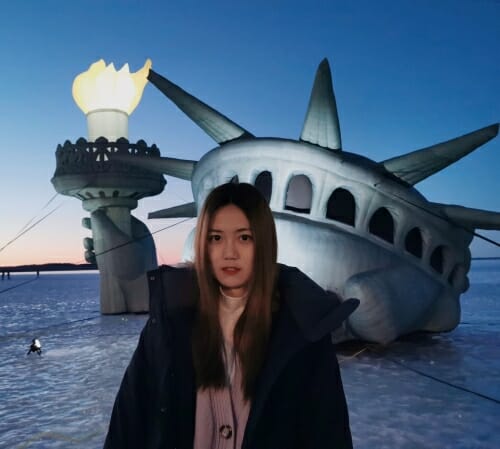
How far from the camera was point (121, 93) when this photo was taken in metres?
24.7

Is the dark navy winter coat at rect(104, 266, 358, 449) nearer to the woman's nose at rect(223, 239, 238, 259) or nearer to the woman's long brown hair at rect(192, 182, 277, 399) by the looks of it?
the woman's long brown hair at rect(192, 182, 277, 399)

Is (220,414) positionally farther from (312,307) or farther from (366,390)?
(366,390)

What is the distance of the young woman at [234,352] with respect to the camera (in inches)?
111

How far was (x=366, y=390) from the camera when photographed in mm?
9719

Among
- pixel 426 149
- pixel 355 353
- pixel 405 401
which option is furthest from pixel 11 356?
pixel 426 149

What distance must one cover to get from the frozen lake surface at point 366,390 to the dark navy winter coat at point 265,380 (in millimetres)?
4454

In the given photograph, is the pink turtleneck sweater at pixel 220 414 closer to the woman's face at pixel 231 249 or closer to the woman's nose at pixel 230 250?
the woman's face at pixel 231 249

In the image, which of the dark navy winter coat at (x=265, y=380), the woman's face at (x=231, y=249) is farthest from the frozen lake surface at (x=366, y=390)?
the woman's face at (x=231, y=249)

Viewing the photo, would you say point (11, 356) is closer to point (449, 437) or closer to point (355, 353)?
point (355, 353)

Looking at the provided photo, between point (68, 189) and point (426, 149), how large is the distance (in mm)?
19245

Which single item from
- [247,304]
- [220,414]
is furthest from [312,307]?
[220,414]

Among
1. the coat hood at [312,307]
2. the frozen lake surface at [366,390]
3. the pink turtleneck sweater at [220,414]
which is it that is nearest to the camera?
the coat hood at [312,307]

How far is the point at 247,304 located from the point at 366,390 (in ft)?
25.3

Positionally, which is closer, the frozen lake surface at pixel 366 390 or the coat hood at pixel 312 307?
the coat hood at pixel 312 307
